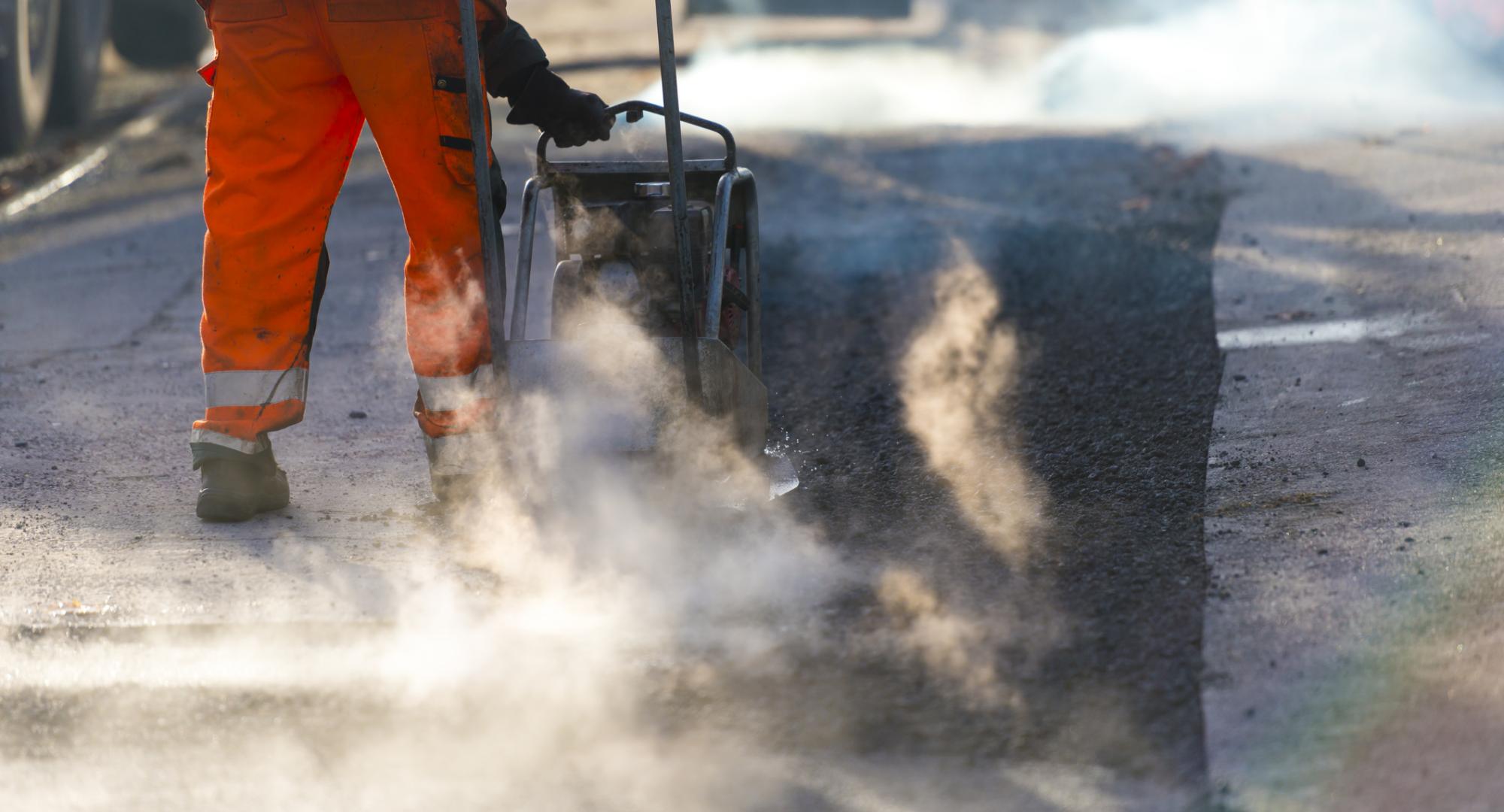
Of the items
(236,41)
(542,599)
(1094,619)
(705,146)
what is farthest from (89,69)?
(1094,619)

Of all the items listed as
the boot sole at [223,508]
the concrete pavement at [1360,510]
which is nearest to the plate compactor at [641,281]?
the boot sole at [223,508]

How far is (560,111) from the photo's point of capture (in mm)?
2971

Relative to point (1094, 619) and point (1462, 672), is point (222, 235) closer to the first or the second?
point (1094, 619)

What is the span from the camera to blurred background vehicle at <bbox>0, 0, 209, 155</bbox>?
7.68 meters

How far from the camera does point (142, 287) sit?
4.98 metres

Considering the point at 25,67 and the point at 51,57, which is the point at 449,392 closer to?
the point at 25,67

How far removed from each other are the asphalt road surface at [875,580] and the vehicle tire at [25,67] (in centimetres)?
355

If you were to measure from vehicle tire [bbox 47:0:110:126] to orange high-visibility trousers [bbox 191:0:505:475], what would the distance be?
6640mm

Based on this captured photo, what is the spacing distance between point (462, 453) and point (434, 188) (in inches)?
19.8

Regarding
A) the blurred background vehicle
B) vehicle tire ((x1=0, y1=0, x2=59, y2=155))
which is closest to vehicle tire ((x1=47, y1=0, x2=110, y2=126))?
the blurred background vehicle

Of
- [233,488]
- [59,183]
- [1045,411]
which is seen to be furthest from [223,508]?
[59,183]

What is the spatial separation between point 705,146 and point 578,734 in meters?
4.55

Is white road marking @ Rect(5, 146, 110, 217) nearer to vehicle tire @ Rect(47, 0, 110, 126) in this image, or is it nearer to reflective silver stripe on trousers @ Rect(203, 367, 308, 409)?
vehicle tire @ Rect(47, 0, 110, 126)

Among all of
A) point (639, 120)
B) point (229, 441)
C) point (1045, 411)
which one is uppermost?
point (639, 120)
